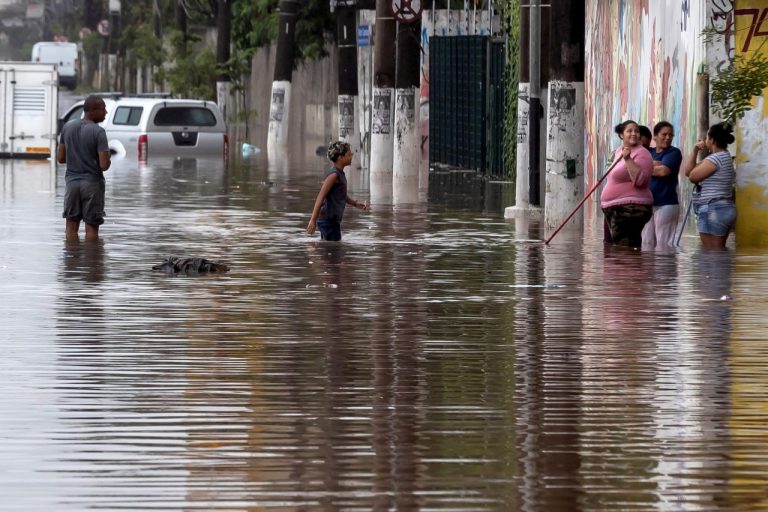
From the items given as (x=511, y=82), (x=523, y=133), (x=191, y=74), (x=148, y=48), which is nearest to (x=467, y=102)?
(x=511, y=82)

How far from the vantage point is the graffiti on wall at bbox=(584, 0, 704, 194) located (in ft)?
67.1

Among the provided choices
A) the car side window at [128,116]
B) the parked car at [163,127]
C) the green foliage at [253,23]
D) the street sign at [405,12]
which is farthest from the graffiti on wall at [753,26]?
the green foliage at [253,23]

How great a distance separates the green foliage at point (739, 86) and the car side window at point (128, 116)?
76.0 ft

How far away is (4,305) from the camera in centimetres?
1335

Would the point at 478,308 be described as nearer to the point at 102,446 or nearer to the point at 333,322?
the point at 333,322

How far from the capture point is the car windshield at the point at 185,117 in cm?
3962

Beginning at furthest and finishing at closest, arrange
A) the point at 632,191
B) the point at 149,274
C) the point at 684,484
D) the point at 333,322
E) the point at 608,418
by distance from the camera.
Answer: the point at 632,191
the point at 149,274
the point at 333,322
the point at 608,418
the point at 684,484

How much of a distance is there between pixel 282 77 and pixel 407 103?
16285mm

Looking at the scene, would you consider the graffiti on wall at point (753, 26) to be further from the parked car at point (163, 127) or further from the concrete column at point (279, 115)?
the concrete column at point (279, 115)

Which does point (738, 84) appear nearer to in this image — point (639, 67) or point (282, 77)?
point (639, 67)

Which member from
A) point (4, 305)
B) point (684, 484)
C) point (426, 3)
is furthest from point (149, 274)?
point (426, 3)

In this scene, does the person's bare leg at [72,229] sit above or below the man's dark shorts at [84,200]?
below

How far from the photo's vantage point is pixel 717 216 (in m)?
18.4

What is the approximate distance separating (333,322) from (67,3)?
126055 millimetres
